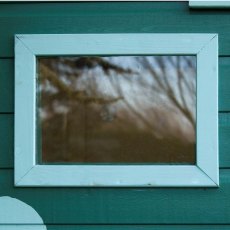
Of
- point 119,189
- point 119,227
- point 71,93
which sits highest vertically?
point 71,93

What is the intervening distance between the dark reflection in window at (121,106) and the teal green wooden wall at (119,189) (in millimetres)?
84

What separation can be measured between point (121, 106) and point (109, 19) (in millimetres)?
258

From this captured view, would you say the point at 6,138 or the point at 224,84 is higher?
the point at 224,84

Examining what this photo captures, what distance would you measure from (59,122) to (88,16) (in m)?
0.32

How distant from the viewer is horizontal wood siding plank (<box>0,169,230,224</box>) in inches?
65.7

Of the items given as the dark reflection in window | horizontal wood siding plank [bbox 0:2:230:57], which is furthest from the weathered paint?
horizontal wood siding plank [bbox 0:2:230:57]

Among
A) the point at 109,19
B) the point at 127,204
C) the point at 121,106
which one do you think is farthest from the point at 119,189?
the point at 109,19

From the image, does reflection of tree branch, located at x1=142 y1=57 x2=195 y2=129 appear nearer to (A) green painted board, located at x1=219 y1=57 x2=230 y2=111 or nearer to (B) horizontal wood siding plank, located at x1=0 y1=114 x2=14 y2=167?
(A) green painted board, located at x1=219 y1=57 x2=230 y2=111

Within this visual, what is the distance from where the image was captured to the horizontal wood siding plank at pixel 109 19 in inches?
66.5

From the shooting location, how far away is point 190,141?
5.56 feet

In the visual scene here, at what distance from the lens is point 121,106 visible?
5.78ft

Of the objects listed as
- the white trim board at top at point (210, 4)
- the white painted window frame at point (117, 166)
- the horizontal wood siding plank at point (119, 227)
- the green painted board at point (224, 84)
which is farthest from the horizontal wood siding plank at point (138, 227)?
the white trim board at top at point (210, 4)

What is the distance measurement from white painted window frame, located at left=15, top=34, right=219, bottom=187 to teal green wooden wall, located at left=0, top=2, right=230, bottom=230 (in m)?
0.02

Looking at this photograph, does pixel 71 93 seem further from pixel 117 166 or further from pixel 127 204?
pixel 127 204
